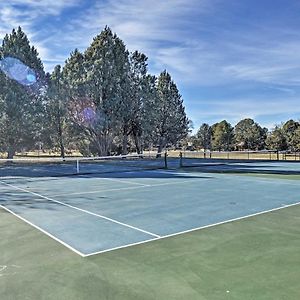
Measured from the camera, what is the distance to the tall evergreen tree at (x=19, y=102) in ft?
88.8

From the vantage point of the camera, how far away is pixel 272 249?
4801mm

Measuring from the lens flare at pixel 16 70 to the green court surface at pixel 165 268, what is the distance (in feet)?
80.8

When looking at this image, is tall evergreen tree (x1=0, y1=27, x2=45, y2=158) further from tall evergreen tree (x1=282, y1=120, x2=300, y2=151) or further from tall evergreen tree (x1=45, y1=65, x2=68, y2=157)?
tall evergreen tree (x1=282, y1=120, x2=300, y2=151)

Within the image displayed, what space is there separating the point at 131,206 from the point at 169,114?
28.5 meters

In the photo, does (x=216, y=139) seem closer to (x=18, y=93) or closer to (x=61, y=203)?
(x=18, y=93)

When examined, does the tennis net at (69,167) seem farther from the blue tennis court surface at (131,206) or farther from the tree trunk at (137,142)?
the tree trunk at (137,142)

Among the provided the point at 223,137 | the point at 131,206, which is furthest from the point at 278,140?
the point at 131,206

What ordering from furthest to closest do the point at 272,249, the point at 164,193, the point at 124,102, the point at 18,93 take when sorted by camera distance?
1. the point at 124,102
2. the point at 18,93
3. the point at 164,193
4. the point at 272,249

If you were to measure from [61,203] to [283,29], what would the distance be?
14.8 meters

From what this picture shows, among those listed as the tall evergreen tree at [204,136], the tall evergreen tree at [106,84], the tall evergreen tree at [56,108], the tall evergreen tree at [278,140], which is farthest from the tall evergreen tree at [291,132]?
the tall evergreen tree at [56,108]

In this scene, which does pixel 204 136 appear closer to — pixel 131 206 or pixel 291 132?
pixel 291 132

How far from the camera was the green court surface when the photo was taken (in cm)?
346

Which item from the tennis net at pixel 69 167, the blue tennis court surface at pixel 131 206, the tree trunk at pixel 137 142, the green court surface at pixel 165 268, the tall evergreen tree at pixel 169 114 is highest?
the tall evergreen tree at pixel 169 114

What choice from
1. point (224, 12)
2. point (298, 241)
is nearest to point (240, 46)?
point (224, 12)
